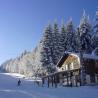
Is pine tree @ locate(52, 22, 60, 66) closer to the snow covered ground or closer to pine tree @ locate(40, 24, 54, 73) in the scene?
pine tree @ locate(40, 24, 54, 73)

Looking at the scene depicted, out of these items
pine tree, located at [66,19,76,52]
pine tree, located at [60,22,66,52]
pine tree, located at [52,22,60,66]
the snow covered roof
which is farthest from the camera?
pine tree, located at [66,19,76,52]

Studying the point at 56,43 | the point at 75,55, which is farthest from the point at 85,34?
the point at 75,55

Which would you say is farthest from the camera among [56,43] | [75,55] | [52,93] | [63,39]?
[63,39]

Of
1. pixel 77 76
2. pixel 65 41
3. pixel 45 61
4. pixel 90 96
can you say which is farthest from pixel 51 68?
pixel 90 96

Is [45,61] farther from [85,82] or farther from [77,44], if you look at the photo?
[85,82]

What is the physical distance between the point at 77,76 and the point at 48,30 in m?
24.6

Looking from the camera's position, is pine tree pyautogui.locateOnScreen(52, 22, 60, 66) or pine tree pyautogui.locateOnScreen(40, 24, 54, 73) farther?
pine tree pyautogui.locateOnScreen(52, 22, 60, 66)

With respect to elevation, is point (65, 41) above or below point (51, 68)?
above

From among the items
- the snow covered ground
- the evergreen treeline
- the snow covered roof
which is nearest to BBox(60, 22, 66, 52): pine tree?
the evergreen treeline

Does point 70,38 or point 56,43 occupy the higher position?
point 70,38

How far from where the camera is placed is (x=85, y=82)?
51.8 meters

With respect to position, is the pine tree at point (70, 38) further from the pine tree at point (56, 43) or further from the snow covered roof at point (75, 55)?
the snow covered roof at point (75, 55)

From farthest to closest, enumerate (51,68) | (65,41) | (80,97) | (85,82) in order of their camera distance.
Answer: (65,41), (51,68), (85,82), (80,97)

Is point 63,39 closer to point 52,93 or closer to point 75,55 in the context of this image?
point 75,55
